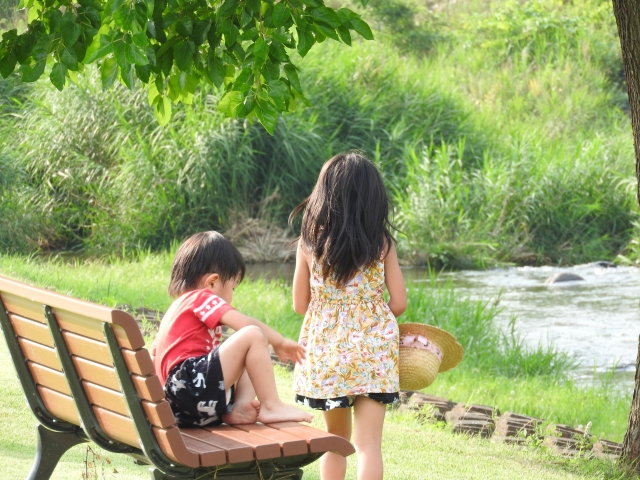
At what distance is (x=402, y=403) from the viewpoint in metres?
6.89

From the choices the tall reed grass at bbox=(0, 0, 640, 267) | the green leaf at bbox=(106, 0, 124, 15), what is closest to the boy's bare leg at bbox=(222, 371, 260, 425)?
the green leaf at bbox=(106, 0, 124, 15)

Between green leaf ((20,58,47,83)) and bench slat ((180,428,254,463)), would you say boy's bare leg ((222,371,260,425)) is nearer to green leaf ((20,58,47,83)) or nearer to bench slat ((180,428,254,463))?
bench slat ((180,428,254,463))

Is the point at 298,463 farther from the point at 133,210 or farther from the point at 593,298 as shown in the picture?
the point at 133,210

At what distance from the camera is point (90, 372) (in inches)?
130

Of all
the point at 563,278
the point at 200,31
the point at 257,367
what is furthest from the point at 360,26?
the point at 563,278

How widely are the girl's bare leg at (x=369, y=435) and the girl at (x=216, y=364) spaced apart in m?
0.41

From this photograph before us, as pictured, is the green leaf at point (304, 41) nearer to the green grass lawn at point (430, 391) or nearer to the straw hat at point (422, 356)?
the straw hat at point (422, 356)

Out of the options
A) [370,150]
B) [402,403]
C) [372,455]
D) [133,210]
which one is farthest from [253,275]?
[372,455]

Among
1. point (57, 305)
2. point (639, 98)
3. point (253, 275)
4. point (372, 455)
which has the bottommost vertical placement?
point (253, 275)

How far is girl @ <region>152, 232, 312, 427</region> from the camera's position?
3.47m

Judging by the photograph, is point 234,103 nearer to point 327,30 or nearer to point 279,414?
point 327,30

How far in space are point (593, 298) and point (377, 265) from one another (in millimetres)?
9935

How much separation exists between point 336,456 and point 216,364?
2.58 ft

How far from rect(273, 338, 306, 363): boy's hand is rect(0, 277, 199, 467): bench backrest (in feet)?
1.92
